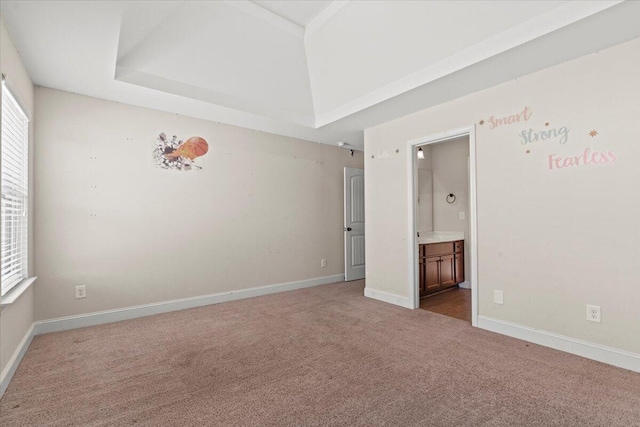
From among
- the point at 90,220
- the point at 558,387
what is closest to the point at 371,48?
the point at 558,387

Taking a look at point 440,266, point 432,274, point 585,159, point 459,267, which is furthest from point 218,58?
point 459,267

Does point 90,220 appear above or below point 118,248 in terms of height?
above

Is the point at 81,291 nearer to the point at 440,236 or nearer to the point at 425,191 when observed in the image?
the point at 440,236

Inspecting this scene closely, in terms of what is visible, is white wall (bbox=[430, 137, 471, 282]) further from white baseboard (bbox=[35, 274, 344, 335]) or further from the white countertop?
white baseboard (bbox=[35, 274, 344, 335])

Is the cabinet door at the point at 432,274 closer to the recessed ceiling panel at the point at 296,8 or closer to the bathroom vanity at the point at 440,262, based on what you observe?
the bathroom vanity at the point at 440,262

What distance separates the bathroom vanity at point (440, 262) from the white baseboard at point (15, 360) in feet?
13.3

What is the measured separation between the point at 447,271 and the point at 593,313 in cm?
228

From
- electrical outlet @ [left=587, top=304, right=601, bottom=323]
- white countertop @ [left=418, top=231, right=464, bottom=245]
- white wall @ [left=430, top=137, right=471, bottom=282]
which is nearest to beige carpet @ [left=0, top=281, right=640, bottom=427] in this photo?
electrical outlet @ [left=587, top=304, right=601, bottom=323]

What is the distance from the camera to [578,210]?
8.27 feet

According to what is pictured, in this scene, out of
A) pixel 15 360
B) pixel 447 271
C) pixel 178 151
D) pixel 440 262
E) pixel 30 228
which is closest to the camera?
pixel 15 360

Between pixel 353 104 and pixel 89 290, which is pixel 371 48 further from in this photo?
pixel 89 290

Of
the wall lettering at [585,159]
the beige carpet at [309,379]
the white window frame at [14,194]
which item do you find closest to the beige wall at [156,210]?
the white window frame at [14,194]

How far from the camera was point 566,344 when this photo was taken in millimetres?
2553

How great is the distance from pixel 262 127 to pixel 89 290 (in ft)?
9.24
